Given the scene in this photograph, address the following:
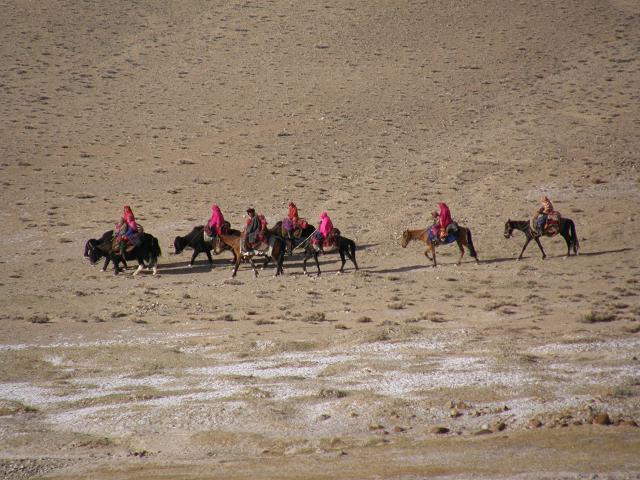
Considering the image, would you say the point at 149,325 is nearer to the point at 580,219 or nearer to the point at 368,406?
the point at 368,406

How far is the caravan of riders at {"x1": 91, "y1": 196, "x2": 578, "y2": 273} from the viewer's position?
24.4 m

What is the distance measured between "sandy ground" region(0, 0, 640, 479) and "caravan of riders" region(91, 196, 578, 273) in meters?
0.78

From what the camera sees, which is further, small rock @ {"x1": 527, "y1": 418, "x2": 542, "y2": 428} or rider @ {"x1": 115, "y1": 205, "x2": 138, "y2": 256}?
rider @ {"x1": 115, "y1": 205, "x2": 138, "y2": 256}

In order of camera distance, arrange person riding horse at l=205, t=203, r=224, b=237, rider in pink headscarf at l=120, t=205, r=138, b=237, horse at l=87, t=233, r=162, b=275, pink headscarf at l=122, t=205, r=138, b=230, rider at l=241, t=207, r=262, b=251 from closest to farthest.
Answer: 1. rider at l=241, t=207, r=262, b=251
2. rider in pink headscarf at l=120, t=205, r=138, b=237
3. pink headscarf at l=122, t=205, r=138, b=230
4. horse at l=87, t=233, r=162, b=275
5. person riding horse at l=205, t=203, r=224, b=237

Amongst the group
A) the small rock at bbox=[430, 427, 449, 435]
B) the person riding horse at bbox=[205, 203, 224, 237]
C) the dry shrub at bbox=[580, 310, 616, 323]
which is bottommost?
the small rock at bbox=[430, 427, 449, 435]

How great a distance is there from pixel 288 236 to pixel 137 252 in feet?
14.3

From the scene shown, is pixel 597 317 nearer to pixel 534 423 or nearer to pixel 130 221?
pixel 534 423

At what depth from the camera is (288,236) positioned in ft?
84.4

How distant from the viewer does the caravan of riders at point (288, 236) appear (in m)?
24.4

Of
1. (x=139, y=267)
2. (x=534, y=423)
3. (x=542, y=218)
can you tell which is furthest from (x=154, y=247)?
(x=534, y=423)

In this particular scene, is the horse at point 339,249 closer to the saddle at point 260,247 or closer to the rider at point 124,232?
the saddle at point 260,247

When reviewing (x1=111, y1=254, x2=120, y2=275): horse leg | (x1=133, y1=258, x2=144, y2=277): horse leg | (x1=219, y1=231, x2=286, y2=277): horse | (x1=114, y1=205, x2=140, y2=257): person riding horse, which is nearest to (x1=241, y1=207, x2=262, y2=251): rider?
(x1=219, y1=231, x2=286, y2=277): horse

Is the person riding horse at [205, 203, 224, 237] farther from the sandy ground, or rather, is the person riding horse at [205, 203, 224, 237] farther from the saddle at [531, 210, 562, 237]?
the saddle at [531, 210, 562, 237]

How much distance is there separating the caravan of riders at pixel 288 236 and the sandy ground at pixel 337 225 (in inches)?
30.6
